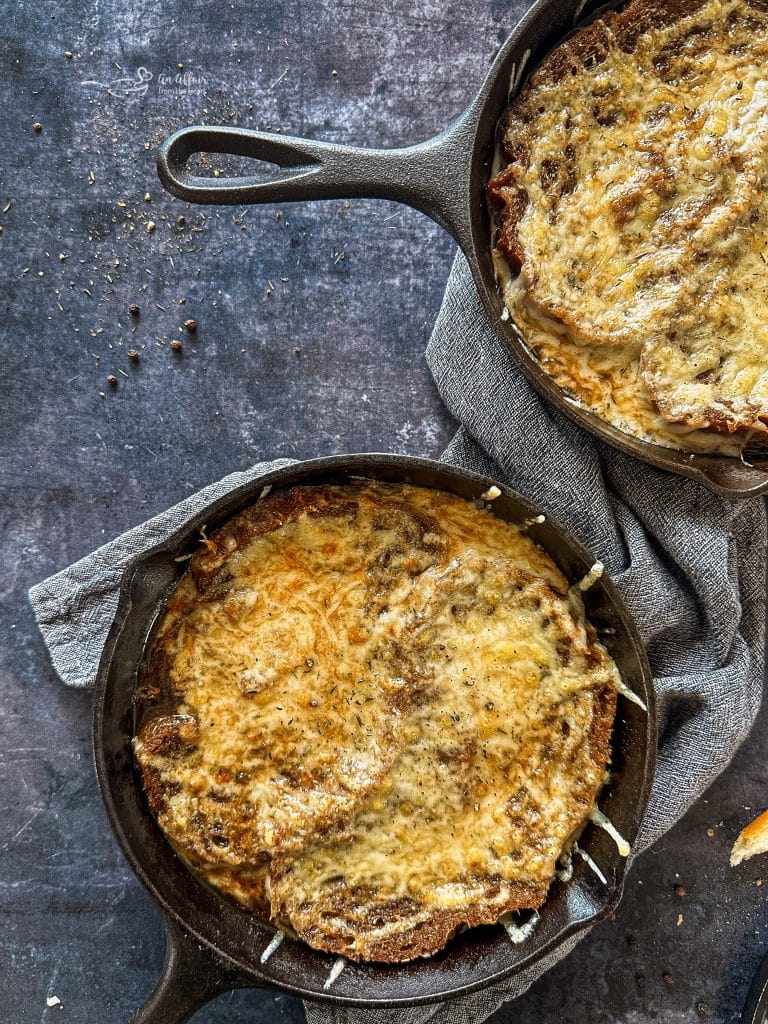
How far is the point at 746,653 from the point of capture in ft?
9.68

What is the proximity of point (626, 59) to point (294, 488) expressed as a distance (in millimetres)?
1647

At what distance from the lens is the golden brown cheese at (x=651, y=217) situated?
250 centimetres

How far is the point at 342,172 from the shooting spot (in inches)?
93.4

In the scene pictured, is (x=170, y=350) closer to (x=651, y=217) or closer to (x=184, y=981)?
(x=651, y=217)

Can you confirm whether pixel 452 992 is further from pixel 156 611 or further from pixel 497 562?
pixel 156 611

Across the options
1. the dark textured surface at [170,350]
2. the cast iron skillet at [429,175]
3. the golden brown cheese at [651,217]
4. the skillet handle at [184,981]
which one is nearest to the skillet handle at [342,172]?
the cast iron skillet at [429,175]

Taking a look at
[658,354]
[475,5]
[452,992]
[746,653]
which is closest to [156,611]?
[452,992]

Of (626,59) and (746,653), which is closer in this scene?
(626,59)

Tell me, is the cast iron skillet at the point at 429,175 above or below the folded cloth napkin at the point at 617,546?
above

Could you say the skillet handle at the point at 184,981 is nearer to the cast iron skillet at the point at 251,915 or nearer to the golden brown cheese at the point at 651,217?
the cast iron skillet at the point at 251,915

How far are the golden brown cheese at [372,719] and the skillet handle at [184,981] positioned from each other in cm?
20

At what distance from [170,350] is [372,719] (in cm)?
154

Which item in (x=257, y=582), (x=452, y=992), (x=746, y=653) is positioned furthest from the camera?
(x=746, y=653)

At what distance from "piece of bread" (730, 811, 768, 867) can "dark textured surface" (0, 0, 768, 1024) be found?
163 millimetres
